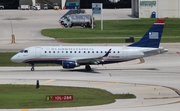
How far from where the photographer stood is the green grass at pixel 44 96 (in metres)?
34.0

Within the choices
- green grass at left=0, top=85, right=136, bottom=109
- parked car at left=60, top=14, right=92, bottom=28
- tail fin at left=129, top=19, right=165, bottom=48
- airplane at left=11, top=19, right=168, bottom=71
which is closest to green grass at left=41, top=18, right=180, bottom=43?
parked car at left=60, top=14, right=92, bottom=28

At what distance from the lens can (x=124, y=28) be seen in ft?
313

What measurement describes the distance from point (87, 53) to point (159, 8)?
57854mm

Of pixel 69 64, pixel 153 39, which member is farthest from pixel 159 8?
pixel 69 64

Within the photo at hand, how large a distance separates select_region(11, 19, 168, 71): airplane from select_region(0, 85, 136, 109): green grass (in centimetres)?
953

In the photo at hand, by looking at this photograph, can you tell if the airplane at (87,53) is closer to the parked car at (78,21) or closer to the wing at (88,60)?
the wing at (88,60)

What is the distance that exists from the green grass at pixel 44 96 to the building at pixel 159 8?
6792cm

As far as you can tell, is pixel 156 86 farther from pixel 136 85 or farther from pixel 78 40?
pixel 78 40

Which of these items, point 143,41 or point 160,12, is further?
point 160,12

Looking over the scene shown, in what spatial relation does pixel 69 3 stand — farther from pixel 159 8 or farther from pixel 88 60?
pixel 88 60

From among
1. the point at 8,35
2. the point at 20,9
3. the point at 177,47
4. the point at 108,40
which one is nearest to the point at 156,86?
the point at 177,47

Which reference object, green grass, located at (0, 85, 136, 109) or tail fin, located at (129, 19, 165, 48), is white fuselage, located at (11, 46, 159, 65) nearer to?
tail fin, located at (129, 19, 165, 48)

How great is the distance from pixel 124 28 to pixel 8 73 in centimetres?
4746

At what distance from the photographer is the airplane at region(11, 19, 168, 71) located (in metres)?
51.1
